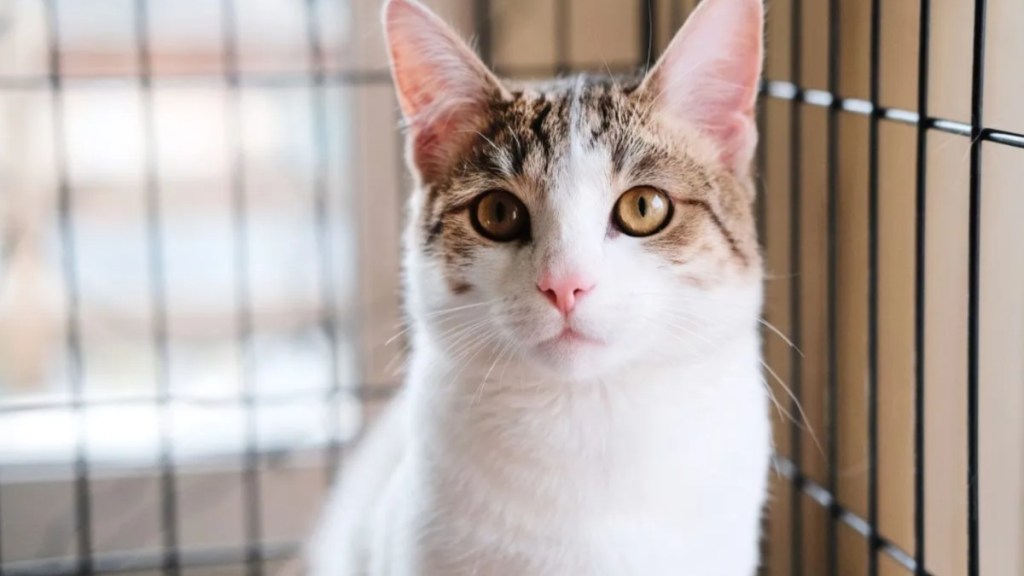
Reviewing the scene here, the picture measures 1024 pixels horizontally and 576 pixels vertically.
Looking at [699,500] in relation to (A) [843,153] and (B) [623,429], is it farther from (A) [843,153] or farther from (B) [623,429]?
(A) [843,153]

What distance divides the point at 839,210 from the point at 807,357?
278 millimetres

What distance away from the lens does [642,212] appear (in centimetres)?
105

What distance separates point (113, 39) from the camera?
77.8 inches

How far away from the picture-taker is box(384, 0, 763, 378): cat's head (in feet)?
3.26

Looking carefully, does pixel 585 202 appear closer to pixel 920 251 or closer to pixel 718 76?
pixel 718 76

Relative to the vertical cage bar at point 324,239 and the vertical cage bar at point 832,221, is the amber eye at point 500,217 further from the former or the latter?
the vertical cage bar at point 324,239

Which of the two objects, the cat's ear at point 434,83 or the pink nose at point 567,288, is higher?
the cat's ear at point 434,83

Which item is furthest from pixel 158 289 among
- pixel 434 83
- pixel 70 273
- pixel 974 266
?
pixel 974 266

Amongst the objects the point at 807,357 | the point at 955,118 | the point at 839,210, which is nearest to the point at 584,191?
the point at 955,118

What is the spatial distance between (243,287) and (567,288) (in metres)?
1.15

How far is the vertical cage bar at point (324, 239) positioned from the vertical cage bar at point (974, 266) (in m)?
1.10

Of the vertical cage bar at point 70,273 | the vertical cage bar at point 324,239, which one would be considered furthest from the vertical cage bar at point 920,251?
the vertical cage bar at point 70,273

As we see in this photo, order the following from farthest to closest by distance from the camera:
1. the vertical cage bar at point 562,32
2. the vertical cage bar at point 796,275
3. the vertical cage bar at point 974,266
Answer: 1. the vertical cage bar at point 562,32
2. the vertical cage bar at point 796,275
3. the vertical cage bar at point 974,266

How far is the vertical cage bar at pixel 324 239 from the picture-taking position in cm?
194
